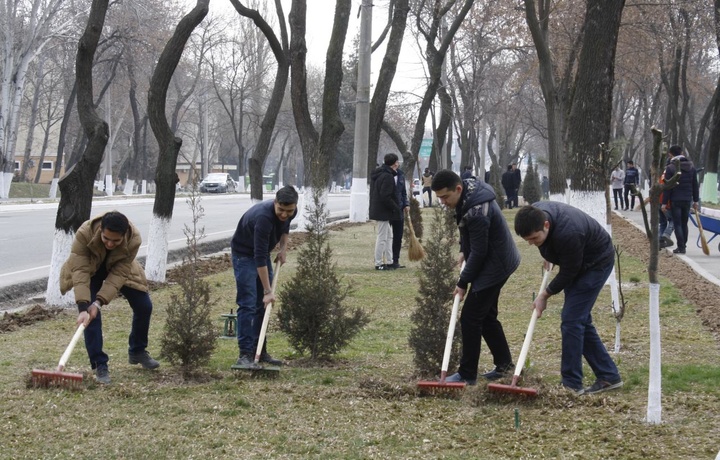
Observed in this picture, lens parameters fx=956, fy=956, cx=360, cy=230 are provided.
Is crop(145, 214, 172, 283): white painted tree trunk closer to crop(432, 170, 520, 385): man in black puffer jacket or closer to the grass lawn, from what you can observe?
the grass lawn

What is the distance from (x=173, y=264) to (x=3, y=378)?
8.11m

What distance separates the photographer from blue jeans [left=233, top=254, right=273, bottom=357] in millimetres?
7172

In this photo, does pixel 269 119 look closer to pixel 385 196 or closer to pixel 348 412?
pixel 385 196

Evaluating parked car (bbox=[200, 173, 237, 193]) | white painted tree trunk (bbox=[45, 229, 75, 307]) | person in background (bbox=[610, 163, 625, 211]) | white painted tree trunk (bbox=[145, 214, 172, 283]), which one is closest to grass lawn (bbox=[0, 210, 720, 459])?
white painted tree trunk (bbox=[45, 229, 75, 307])

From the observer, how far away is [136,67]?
3681cm

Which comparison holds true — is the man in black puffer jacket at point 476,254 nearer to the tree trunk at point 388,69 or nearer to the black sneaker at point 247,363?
the black sneaker at point 247,363

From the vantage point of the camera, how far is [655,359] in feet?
17.7

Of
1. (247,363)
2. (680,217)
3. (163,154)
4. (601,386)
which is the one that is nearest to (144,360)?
(247,363)

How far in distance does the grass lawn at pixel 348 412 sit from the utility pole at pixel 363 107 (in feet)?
47.9

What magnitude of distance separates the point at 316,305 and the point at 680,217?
10.7 metres

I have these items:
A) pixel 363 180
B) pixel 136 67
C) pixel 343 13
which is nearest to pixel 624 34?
pixel 363 180

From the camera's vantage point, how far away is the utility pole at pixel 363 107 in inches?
898

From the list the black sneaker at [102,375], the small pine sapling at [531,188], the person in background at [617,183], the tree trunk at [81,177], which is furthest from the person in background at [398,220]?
the small pine sapling at [531,188]

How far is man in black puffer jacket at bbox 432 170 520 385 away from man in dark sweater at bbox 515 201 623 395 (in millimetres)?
326
